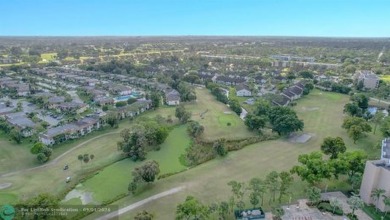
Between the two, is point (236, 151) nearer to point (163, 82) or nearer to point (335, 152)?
point (335, 152)

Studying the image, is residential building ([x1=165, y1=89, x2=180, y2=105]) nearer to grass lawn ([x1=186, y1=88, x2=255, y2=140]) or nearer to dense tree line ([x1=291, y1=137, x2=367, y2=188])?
grass lawn ([x1=186, y1=88, x2=255, y2=140])

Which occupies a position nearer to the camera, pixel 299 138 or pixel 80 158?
pixel 80 158

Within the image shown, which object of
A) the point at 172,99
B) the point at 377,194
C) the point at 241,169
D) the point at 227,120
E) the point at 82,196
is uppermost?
the point at 377,194

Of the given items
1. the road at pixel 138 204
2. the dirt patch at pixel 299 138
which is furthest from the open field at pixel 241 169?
the dirt patch at pixel 299 138

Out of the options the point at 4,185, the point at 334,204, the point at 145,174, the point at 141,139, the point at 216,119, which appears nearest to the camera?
the point at 334,204

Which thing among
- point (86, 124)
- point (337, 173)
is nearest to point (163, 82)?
point (86, 124)

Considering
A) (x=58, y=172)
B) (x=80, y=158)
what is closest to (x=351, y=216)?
(x=80, y=158)

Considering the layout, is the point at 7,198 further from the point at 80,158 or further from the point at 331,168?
the point at 331,168
